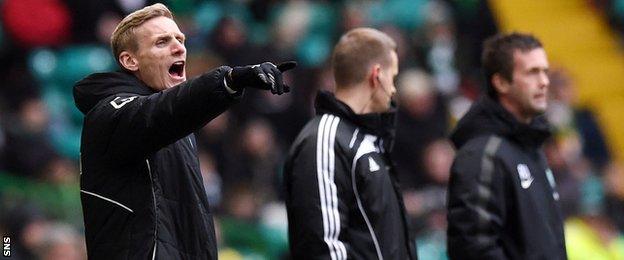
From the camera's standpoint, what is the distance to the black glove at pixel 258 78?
426 cm

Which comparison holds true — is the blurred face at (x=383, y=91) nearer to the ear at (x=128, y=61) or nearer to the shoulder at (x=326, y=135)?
the shoulder at (x=326, y=135)

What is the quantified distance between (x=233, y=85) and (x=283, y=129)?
5.60 metres

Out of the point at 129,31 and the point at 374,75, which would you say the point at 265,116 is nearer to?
the point at 374,75

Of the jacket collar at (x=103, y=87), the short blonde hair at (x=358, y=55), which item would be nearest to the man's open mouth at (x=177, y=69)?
the jacket collar at (x=103, y=87)

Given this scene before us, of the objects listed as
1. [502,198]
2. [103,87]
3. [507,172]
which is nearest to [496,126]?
[507,172]

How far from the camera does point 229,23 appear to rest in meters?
10.1

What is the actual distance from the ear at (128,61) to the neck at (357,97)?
1.13 m

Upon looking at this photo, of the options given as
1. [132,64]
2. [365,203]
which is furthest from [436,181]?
[132,64]

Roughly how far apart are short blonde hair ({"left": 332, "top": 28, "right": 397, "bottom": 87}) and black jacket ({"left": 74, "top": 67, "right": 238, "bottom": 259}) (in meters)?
1.19

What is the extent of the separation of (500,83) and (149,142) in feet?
7.01

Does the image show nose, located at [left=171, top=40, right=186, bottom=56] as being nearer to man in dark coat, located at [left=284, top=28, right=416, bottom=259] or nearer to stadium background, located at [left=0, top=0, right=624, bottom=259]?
man in dark coat, located at [left=284, top=28, right=416, bottom=259]

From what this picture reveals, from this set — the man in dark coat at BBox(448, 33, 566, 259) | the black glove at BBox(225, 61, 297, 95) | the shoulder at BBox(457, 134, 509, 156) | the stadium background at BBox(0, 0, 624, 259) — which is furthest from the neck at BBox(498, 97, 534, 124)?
the stadium background at BBox(0, 0, 624, 259)

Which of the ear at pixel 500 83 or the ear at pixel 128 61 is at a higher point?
the ear at pixel 128 61

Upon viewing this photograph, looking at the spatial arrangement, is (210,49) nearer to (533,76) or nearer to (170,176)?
(533,76)
